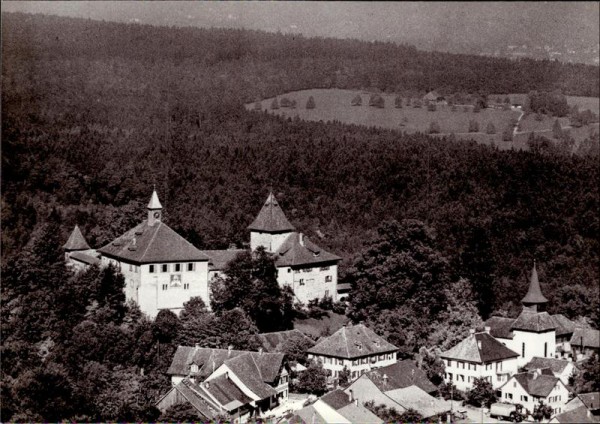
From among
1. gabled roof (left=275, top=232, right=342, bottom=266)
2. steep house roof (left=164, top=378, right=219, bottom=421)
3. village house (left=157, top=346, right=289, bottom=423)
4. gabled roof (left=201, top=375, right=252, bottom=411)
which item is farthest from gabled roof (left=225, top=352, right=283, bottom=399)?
gabled roof (left=275, top=232, right=342, bottom=266)

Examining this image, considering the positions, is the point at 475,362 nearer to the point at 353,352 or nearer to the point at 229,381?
the point at 353,352

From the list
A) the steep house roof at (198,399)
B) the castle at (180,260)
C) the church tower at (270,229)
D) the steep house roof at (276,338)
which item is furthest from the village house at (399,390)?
the church tower at (270,229)

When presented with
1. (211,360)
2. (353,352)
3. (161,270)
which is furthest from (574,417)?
(161,270)

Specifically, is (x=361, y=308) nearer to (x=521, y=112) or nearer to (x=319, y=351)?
(x=319, y=351)

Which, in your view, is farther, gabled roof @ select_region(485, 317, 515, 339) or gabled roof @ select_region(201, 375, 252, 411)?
gabled roof @ select_region(485, 317, 515, 339)

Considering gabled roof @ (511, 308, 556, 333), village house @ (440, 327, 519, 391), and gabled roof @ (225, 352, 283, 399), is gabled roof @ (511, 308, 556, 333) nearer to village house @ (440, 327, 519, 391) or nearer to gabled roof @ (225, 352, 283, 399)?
village house @ (440, 327, 519, 391)
